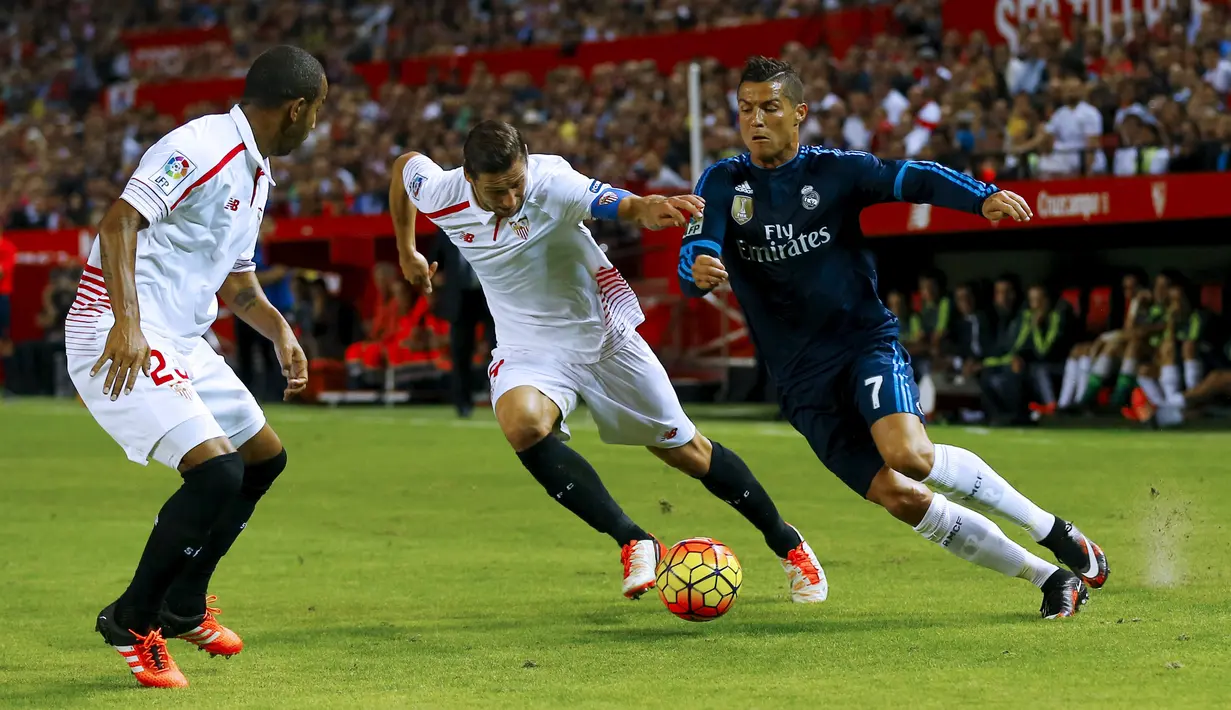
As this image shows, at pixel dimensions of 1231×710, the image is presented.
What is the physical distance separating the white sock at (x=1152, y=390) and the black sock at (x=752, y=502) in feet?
29.2

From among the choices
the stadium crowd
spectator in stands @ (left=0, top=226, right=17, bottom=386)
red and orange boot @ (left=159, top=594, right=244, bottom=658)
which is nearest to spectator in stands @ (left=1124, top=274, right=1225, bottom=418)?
the stadium crowd

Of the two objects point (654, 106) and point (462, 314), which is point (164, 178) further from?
point (654, 106)

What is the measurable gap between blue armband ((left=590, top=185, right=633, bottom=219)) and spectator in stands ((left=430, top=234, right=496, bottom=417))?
10.5 meters

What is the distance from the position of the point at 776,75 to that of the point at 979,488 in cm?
178

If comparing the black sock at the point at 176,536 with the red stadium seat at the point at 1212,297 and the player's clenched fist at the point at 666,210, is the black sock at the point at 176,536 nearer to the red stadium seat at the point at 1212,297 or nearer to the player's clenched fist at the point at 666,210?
the player's clenched fist at the point at 666,210

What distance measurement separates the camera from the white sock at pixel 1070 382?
623 inches

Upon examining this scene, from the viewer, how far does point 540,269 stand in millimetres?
7223

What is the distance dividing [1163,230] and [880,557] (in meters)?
9.49

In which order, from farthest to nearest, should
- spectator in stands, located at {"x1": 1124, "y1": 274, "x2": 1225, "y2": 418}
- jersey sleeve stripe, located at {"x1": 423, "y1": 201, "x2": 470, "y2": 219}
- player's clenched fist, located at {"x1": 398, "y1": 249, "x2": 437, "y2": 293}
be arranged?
1. spectator in stands, located at {"x1": 1124, "y1": 274, "x2": 1225, "y2": 418}
2. player's clenched fist, located at {"x1": 398, "y1": 249, "x2": 437, "y2": 293}
3. jersey sleeve stripe, located at {"x1": 423, "y1": 201, "x2": 470, "y2": 219}

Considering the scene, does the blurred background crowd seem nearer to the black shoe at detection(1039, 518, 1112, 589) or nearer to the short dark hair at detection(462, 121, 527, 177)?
the black shoe at detection(1039, 518, 1112, 589)

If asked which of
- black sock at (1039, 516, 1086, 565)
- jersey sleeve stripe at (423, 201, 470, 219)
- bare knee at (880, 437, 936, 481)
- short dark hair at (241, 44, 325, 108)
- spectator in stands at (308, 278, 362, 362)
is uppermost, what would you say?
short dark hair at (241, 44, 325, 108)

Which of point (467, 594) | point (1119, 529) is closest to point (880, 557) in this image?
point (1119, 529)

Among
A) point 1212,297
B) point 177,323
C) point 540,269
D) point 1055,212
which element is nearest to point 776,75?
point 540,269

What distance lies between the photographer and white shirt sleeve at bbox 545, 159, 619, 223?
685 cm
